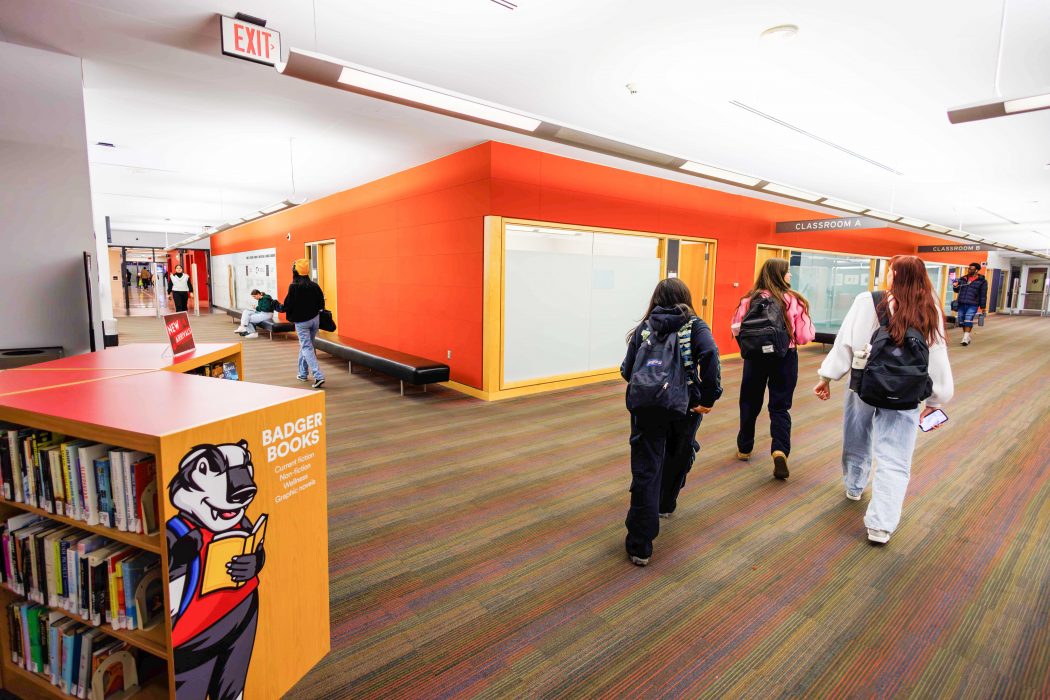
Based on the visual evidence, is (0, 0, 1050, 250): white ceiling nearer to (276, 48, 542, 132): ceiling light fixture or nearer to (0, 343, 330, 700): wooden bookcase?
(276, 48, 542, 132): ceiling light fixture

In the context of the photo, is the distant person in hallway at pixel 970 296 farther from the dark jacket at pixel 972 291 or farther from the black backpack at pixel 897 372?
the black backpack at pixel 897 372

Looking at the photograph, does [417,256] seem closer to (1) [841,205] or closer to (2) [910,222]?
(1) [841,205]

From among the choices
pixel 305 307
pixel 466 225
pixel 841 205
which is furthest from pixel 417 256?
pixel 841 205

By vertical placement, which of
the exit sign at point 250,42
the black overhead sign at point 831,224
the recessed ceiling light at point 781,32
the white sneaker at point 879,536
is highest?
the recessed ceiling light at point 781,32

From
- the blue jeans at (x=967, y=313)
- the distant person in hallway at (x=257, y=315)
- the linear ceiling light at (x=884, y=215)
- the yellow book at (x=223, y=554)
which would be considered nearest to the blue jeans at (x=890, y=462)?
the yellow book at (x=223, y=554)

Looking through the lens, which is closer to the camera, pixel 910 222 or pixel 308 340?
pixel 308 340

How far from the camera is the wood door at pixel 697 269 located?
326 inches

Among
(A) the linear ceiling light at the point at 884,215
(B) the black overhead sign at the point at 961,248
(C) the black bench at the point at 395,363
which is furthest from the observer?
(B) the black overhead sign at the point at 961,248

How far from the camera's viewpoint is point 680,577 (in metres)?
2.49

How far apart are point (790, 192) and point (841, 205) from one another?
1.66 meters

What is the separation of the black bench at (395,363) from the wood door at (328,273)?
2.75m

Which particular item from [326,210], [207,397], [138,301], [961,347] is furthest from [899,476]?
[138,301]

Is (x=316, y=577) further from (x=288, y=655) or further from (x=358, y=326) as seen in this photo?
(x=358, y=326)

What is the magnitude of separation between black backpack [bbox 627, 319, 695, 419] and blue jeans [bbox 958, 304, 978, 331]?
1273 cm
